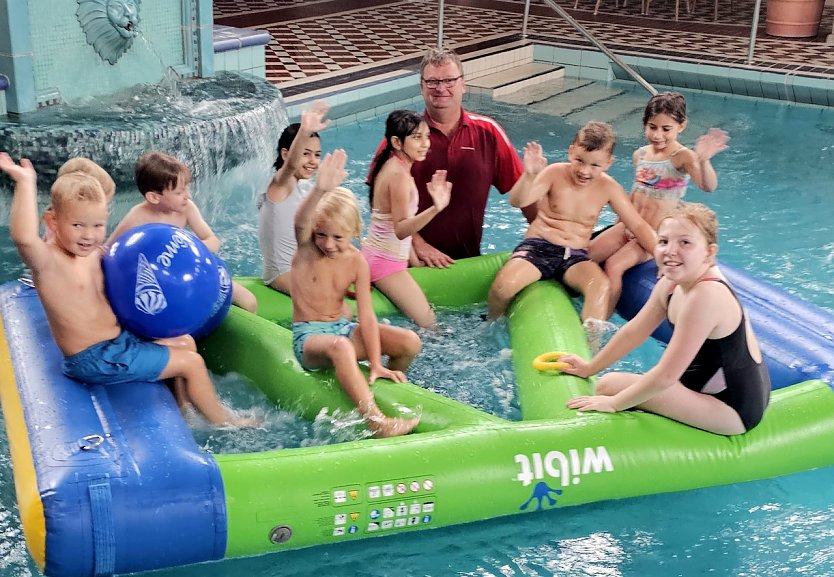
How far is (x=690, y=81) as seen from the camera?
9.50 m

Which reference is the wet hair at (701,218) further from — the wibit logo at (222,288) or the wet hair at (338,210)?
the wibit logo at (222,288)

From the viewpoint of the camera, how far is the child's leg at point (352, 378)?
3479 mm

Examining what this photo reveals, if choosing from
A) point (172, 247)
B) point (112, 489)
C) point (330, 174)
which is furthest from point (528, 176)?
point (112, 489)

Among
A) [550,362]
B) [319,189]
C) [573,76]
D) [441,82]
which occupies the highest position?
[441,82]

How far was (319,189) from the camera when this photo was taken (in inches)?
141

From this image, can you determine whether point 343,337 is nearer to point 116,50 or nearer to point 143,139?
point 143,139

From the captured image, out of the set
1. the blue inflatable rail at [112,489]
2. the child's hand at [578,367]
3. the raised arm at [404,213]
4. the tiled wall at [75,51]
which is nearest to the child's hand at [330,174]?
the raised arm at [404,213]

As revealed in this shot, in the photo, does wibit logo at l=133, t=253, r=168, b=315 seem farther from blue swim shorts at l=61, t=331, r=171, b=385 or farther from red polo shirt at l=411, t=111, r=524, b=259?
red polo shirt at l=411, t=111, r=524, b=259

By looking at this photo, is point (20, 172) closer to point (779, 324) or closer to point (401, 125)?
point (401, 125)

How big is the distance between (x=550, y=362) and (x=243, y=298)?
125 cm

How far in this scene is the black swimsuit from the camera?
3.30 m

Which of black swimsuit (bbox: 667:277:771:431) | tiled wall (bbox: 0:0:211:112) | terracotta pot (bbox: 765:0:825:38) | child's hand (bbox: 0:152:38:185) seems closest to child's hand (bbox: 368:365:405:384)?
black swimsuit (bbox: 667:277:771:431)

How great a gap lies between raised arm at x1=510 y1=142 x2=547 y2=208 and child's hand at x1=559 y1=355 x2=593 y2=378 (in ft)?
2.95

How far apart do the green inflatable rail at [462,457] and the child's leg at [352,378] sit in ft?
0.17
